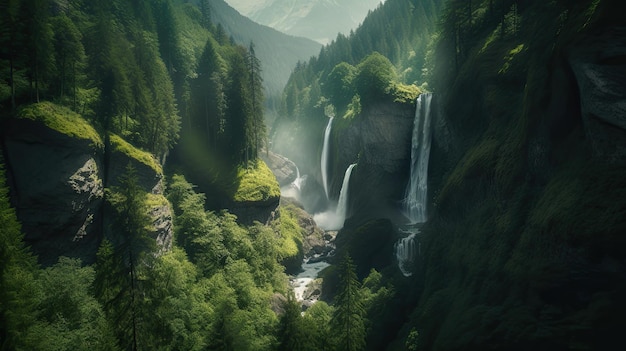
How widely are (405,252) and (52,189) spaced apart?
33906mm

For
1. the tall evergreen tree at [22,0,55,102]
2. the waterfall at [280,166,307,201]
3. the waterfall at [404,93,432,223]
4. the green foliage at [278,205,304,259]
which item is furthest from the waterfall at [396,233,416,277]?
the tall evergreen tree at [22,0,55,102]

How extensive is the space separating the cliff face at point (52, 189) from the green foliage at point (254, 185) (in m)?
18.6

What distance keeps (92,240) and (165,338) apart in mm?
11970

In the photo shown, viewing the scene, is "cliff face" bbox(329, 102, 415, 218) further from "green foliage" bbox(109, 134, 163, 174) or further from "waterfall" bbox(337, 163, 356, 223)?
"green foliage" bbox(109, 134, 163, 174)

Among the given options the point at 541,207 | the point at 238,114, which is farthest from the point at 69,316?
the point at 238,114

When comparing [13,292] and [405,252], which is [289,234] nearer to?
[405,252]

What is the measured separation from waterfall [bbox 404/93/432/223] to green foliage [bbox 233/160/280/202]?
1918cm

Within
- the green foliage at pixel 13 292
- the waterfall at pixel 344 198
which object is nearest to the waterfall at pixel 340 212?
the waterfall at pixel 344 198

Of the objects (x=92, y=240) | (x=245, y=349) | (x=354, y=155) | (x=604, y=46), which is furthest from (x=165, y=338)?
(x=354, y=155)

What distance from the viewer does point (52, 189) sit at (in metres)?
28.4

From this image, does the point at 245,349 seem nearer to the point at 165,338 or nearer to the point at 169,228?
the point at 165,338

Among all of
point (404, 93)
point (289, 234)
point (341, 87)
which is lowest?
point (289, 234)

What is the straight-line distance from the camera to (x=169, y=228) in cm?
3853

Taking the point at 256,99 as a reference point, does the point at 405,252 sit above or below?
below
